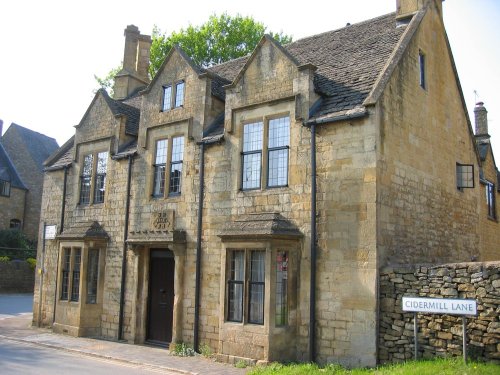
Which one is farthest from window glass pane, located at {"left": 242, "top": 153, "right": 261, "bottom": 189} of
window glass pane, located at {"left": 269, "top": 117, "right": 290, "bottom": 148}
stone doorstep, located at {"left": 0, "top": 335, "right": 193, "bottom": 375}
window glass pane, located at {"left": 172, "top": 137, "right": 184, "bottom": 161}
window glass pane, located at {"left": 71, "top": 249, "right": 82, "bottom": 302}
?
window glass pane, located at {"left": 71, "top": 249, "right": 82, "bottom": 302}

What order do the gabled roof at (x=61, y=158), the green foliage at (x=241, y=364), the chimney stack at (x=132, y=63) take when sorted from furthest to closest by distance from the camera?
1. the chimney stack at (x=132, y=63)
2. the gabled roof at (x=61, y=158)
3. the green foliage at (x=241, y=364)

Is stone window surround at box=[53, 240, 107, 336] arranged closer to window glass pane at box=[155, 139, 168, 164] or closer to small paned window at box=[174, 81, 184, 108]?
window glass pane at box=[155, 139, 168, 164]

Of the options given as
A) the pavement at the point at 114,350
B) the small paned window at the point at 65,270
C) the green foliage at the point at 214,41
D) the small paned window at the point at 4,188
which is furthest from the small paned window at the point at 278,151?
the small paned window at the point at 4,188

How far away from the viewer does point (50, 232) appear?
19.6 metres

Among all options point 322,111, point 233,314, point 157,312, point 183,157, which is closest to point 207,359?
point 233,314

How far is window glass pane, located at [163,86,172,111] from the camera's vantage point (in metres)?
16.7

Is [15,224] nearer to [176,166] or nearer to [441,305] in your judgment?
[176,166]

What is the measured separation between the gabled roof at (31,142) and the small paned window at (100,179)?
28701mm

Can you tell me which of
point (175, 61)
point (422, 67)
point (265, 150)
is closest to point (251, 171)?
point (265, 150)

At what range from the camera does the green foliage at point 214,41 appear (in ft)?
109

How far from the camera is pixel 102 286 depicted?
17.1 meters

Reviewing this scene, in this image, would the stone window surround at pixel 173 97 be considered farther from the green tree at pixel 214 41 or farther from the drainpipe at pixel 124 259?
the green tree at pixel 214 41

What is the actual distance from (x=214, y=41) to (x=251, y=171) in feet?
72.3

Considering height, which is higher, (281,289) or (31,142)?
(31,142)
